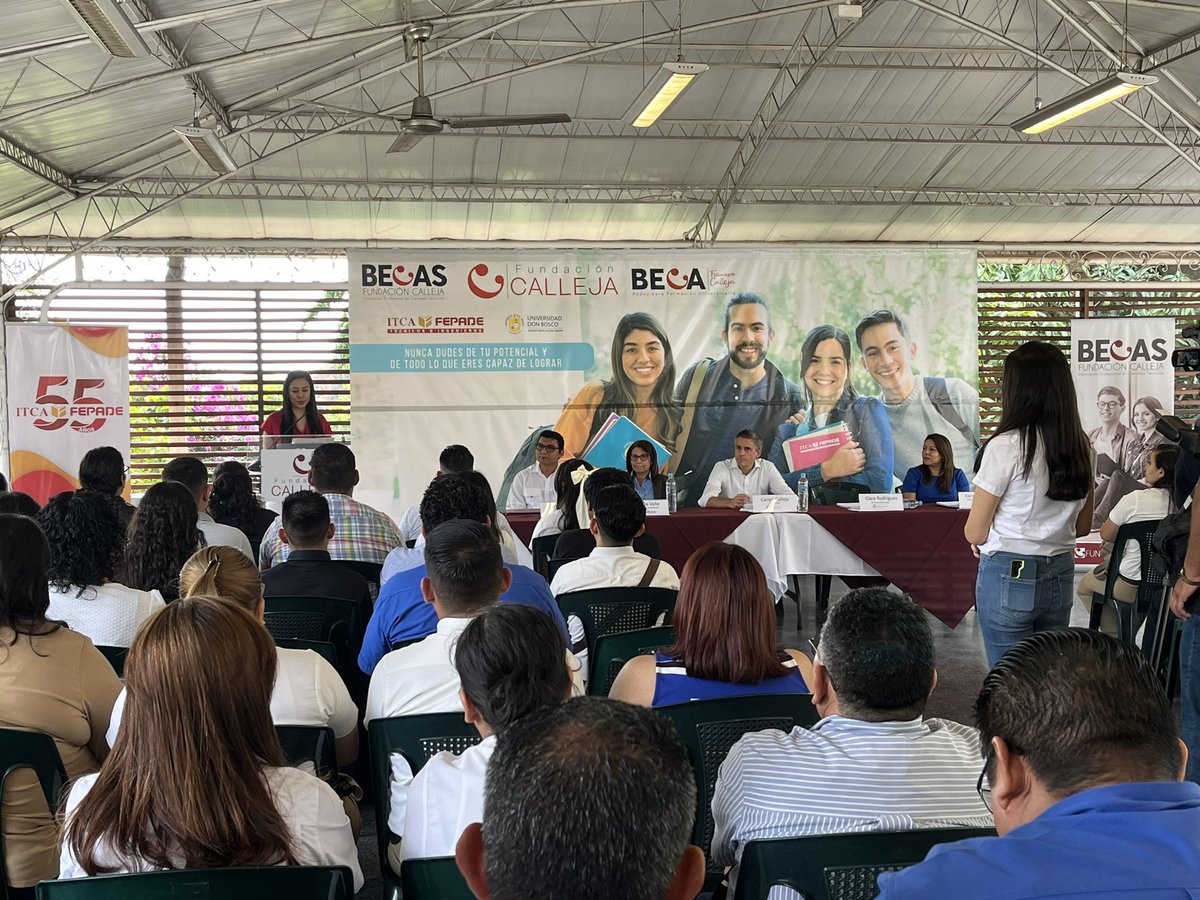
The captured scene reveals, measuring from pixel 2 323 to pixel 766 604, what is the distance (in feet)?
32.5

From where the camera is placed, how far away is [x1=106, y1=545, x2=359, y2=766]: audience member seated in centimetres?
251

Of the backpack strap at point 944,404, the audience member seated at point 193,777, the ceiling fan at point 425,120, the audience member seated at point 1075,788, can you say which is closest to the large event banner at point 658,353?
the backpack strap at point 944,404

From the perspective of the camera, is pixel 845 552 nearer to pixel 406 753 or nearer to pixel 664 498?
pixel 664 498

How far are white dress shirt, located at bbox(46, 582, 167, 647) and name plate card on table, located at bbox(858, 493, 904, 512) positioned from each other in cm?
474

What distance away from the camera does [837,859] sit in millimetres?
1529

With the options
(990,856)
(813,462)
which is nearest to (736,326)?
(813,462)

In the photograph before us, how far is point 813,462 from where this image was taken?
393 inches

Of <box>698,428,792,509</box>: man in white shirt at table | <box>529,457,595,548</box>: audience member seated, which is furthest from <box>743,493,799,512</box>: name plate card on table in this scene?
<box>529,457,595,548</box>: audience member seated

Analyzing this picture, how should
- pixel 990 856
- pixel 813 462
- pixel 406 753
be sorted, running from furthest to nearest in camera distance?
pixel 813 462
pixel 406 753
pixel 990 856

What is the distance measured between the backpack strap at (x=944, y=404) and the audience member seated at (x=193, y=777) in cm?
902

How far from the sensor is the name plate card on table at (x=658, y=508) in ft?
22.4

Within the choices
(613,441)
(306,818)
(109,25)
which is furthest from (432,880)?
(613,441)

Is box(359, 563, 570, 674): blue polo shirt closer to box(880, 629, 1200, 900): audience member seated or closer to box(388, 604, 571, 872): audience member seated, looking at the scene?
box(388, 604, 571, 872): audience member seated

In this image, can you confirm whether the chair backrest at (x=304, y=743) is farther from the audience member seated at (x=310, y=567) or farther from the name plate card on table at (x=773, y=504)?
the name plate card on table at (x=773, y=504)
